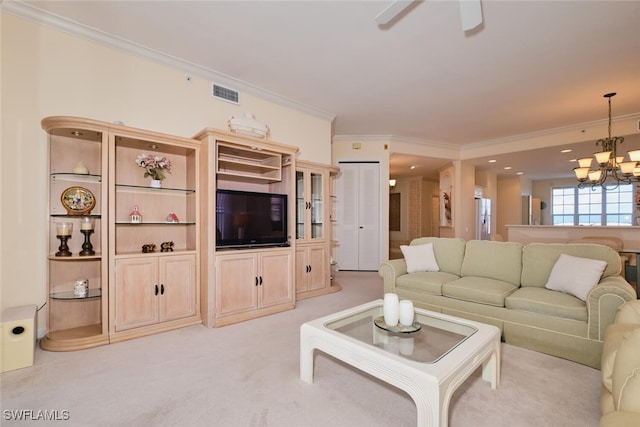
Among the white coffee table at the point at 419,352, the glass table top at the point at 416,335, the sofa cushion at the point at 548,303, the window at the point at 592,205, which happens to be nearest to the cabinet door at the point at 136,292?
the white coffee table at the point at 419,352

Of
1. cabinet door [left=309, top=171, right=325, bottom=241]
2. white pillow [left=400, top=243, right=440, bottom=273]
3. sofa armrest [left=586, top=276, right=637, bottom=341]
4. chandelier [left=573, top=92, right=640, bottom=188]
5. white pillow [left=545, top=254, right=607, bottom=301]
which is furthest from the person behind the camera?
cabinet door [left=309, top=171, right=325, bottom=241]

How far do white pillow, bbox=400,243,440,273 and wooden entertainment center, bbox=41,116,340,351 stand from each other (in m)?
1.49

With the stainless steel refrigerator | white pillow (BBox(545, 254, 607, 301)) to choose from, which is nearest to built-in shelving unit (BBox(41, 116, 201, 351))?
white pillow (BBox(545, 254, 607, 301))

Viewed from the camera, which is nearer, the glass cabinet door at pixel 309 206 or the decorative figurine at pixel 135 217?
the decorative figurine at pixel 135 217

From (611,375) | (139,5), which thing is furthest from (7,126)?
(611,375)

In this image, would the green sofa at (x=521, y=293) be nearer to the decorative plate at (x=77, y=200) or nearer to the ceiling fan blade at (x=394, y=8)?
the ceiling fan blade at (x=394, y=8)

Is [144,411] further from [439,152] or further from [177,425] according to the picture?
[439,152]

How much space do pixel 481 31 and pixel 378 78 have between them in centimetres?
127

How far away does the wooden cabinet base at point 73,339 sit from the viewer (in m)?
2.48

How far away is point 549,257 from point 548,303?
0.68m

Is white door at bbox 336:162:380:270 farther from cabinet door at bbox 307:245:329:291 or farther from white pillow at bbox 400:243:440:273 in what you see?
white pillow at bbox 400:243:440:273

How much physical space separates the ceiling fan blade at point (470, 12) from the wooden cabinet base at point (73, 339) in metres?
3.92

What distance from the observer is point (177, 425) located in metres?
1.62

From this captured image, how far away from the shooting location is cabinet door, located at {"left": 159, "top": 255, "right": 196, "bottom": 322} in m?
2.95
